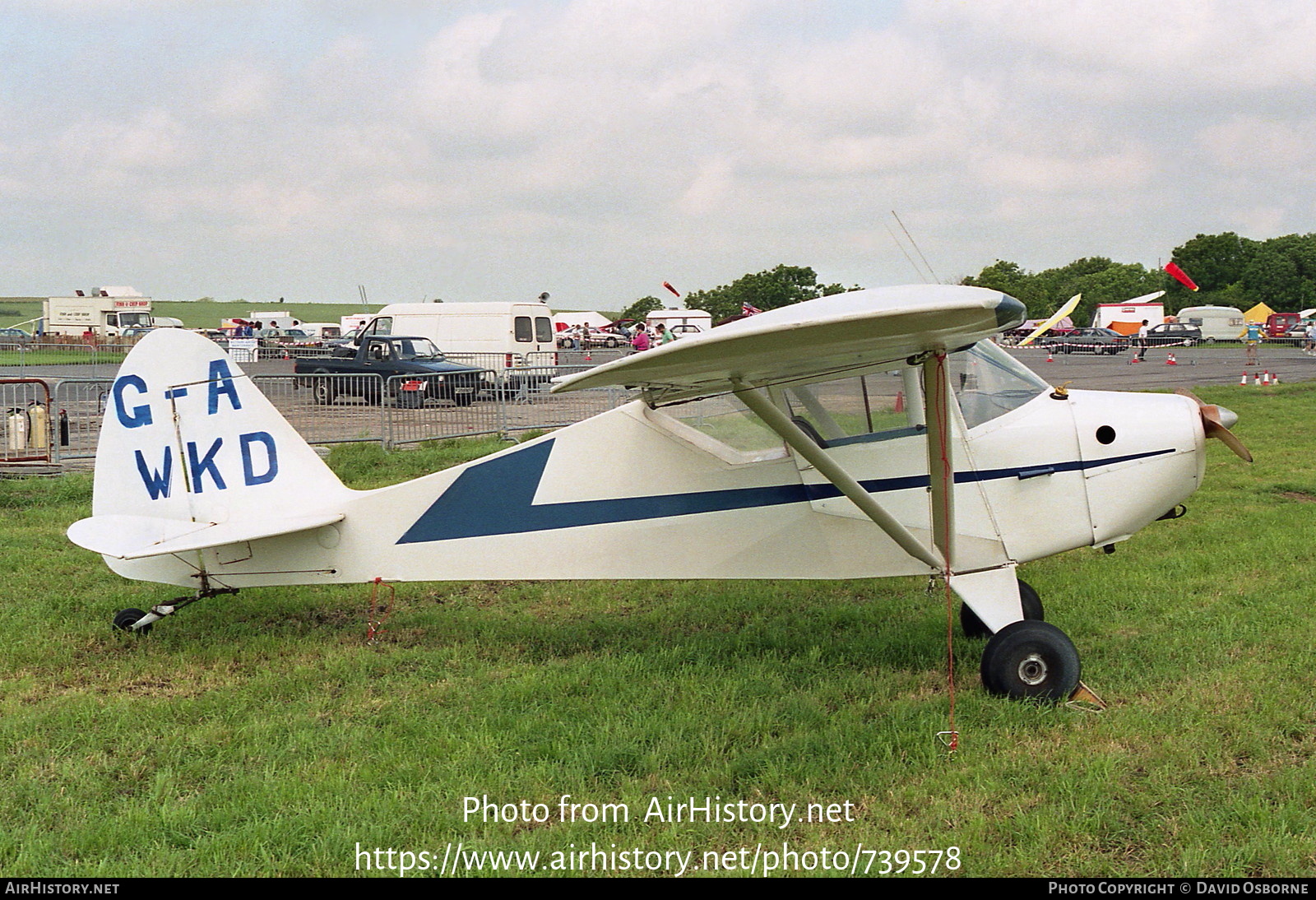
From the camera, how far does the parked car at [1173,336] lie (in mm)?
52188

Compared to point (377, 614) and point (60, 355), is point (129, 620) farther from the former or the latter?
point (60, 355)

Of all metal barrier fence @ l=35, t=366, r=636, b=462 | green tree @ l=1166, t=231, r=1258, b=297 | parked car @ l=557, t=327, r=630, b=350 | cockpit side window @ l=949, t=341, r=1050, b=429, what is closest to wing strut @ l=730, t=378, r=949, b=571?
cockpit side window @ l=949, t=341, r=1050, b=429

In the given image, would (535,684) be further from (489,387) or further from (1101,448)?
(489,387)

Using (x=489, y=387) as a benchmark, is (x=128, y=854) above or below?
below

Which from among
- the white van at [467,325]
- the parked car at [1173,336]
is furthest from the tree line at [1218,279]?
the white van at [467,325]

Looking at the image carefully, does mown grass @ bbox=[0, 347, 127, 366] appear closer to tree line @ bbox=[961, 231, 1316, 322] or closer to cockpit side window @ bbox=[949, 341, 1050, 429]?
cockpit side window @ bbox=[949, 341, 1050, 429]

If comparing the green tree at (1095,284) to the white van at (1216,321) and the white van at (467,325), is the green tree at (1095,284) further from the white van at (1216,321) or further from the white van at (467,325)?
the white van at (467,325)

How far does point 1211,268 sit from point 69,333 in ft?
290

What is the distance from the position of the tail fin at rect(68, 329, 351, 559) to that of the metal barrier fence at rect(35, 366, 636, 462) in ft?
24.1

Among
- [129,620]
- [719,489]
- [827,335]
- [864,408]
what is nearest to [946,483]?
[864,408]

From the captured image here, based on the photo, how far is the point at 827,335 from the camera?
393 centimetres

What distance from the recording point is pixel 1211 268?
3546 inches
